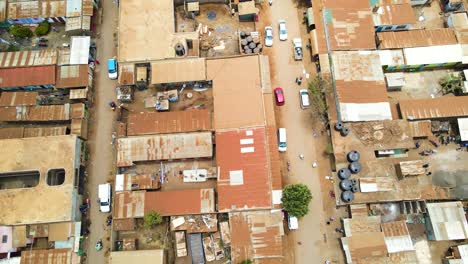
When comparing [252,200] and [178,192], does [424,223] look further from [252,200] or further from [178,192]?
[178,192]

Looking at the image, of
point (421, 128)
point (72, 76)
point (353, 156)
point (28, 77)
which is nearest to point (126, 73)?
point (72, 76)

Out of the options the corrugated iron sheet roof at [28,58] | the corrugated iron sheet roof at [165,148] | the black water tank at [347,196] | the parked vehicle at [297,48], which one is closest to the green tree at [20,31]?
the corrugated iron sheet roof at [28,58]

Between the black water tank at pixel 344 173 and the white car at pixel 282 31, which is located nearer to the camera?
Result: the black water tank at pixel 344 173

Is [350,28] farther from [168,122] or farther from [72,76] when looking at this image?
[72,76]

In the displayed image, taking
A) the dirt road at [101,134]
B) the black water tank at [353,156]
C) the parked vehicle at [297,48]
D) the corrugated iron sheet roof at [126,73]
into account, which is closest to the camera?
the black water tank at [353,156]

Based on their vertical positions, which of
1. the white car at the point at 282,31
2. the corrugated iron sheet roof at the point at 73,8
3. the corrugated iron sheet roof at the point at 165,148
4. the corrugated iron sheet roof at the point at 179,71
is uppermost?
the corrugated iron sheet roof at the point at 73,8

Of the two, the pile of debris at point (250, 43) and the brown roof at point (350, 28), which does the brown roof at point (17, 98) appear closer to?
the pile of debris at point (250, 43)
